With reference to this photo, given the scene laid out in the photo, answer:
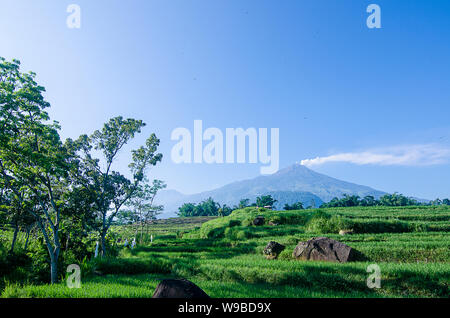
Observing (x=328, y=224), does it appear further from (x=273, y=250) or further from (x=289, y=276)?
(x=289, y=276)

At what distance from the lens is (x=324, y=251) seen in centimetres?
1145

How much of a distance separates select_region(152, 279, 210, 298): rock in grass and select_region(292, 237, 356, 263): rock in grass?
25.9 feet

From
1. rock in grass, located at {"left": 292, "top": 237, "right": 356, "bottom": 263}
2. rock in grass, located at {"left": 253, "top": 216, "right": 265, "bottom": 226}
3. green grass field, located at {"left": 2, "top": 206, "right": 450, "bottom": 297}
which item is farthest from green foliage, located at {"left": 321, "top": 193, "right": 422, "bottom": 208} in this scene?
rock in grass, located at {"left": 292, "top": 237, "right": 356, "bottom": 263}

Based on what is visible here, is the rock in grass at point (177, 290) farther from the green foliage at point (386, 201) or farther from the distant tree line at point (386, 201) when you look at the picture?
the green foliage at point (386, 201)

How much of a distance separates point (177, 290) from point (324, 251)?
28.1 ft

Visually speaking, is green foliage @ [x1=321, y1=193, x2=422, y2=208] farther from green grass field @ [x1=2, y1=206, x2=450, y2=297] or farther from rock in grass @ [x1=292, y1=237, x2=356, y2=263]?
rock in grass @ [x1=292, y1=237, x2=356, y2=263]

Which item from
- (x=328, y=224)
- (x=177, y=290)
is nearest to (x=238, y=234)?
(x=328, y=224)

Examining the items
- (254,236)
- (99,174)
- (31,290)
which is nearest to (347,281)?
(31,290)

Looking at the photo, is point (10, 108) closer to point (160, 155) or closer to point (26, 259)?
point (160, 155)

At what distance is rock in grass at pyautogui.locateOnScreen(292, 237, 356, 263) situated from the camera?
1096cm

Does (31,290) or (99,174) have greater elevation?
(99,174)
